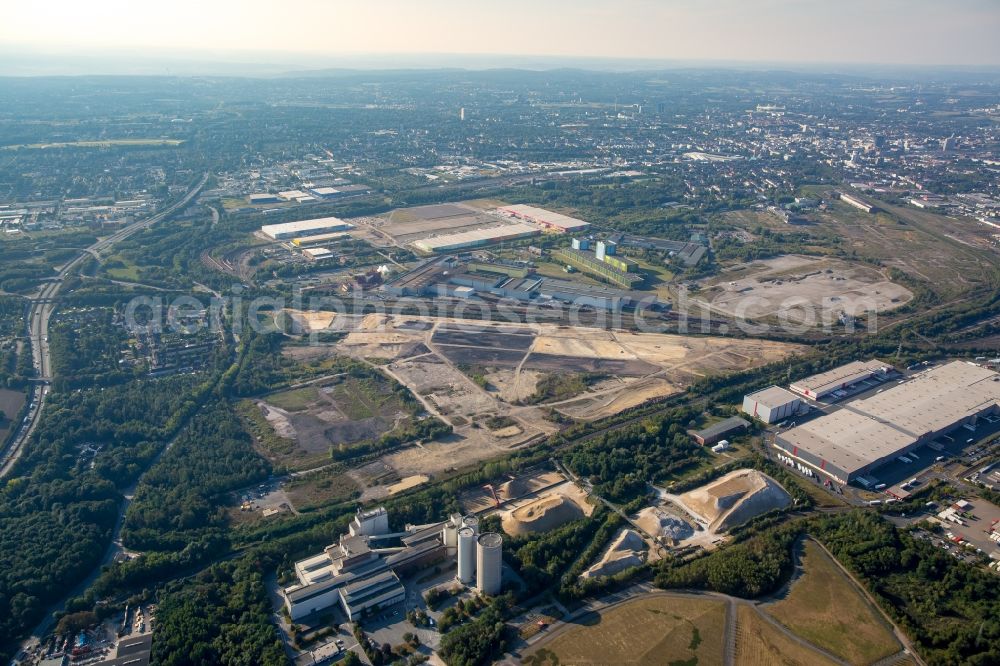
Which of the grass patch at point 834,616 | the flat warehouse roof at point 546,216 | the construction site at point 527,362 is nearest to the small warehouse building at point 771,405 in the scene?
the construction site at point 527,362

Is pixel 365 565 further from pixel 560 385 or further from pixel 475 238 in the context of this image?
pixel 475 238

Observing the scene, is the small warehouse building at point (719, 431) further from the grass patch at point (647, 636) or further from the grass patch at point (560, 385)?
the grass patch at point (647, 636)

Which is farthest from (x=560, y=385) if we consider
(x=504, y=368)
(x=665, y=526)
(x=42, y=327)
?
(x=42, y=327)

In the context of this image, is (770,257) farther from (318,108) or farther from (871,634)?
(318,108)

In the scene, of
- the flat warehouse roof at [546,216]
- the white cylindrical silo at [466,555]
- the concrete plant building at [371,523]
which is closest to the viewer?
the white cylindrical silo at [466,555]

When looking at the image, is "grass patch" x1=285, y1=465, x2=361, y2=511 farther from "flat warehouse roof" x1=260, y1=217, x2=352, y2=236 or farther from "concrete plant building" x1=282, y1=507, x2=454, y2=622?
"flat warehouse roof" x1=260, y1=217, x2=352, y2=236
